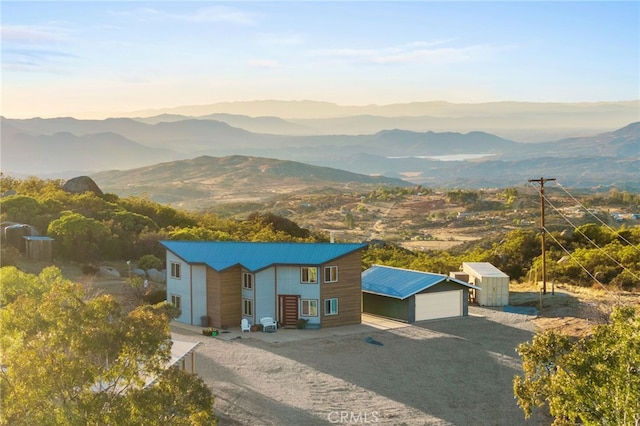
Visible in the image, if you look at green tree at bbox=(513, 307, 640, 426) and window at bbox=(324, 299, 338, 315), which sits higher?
green tree at bbox=(513, 307, 640, 426)

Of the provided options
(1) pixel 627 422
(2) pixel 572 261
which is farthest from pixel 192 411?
(2) pixel 572 261

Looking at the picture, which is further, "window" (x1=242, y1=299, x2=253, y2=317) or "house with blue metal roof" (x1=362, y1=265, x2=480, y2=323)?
"house with blue metal roof" (x1=362, y1=265, x2=480, y2=323)

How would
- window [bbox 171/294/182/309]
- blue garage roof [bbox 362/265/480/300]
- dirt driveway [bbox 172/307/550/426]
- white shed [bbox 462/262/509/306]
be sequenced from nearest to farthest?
1. dirt driveway [bbox 172/307/550/426]
2. window [bbox 171/294/182/309]
3. blue garage roof [bbox 362/265/480/300]
4. white shed [bbox 462/262/509/306]

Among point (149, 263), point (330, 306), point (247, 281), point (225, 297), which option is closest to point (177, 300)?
point (225, 297)

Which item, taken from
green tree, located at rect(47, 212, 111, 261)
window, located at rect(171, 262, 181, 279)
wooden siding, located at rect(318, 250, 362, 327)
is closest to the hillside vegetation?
green tree, located at rect(47, 212, 111, 261)

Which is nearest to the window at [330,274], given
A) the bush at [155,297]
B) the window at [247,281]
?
the window at [247,281]

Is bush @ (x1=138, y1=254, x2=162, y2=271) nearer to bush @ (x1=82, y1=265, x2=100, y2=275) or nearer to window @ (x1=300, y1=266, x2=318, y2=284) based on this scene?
bush @ (x1=82, y1=265, x2=100, y2=275)

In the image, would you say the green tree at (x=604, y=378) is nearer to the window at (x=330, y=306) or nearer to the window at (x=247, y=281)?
the window at (x=330, y=306)
